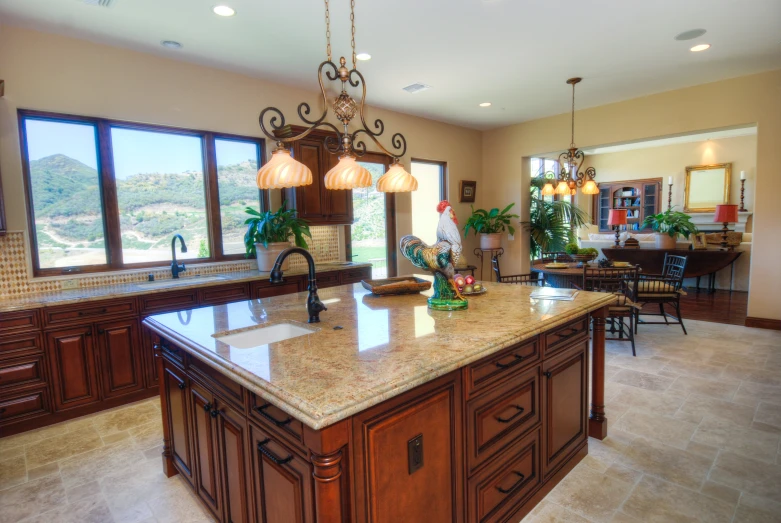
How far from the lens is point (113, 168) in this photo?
3.62 m

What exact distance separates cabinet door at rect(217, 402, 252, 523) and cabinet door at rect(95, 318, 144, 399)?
6.76ft

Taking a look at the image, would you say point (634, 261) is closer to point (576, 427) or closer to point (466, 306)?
point (576, 427)

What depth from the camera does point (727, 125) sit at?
15.9 feet

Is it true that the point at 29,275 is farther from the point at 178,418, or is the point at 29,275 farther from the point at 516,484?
the point at 516,484

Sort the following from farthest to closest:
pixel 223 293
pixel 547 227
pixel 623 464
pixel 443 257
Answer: pixel 547 227, pixel 223 293, pixel 623 464, pixel 443 257

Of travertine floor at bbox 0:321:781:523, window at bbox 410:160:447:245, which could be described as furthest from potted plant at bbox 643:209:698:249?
travertine floor at bbox 0:321:781:523

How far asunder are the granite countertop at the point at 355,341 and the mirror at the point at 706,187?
939cm

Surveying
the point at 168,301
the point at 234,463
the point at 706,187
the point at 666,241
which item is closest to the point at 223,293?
the point at 168,301

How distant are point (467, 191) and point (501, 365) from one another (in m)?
5.53

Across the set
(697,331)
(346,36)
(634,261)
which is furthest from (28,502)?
(634,261)

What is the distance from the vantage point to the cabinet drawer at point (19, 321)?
275cm

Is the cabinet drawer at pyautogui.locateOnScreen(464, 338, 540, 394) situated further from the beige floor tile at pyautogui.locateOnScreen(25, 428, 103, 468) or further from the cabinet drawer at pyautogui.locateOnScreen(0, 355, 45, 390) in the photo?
the cabinet drawer at pyautogui.locateOnScreen(0, 355, 45, 390)

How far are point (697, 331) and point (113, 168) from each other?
6.30 meters

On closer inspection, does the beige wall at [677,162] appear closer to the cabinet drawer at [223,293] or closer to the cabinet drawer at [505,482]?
the cabinet drawer at [505,482]
